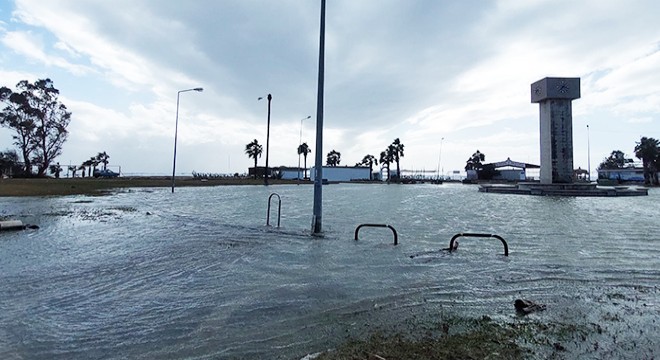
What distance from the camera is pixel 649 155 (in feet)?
209

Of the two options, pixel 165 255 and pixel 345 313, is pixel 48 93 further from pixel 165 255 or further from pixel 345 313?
pixel 345 313

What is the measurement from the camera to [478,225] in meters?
14.4

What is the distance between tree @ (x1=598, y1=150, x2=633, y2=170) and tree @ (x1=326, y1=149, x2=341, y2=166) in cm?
8003

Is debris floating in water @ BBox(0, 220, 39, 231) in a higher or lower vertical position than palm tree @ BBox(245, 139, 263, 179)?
lower

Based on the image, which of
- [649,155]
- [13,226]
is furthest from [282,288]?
[649,155]

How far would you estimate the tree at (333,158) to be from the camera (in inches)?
5349

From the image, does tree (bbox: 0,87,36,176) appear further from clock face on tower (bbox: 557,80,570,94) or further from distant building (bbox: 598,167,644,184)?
distant building (bbox: 598,167,644,184)

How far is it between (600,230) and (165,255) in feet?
45.4

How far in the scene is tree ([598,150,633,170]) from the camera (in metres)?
99.7

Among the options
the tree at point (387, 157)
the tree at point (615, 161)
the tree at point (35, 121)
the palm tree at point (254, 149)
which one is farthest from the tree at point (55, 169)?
the tree at point (615, 161)

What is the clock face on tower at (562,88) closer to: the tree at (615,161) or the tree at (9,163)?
the tree at (9,163)

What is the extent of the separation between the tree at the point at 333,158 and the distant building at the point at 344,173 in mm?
23205

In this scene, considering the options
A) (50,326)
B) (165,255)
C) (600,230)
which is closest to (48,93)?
(165,255)

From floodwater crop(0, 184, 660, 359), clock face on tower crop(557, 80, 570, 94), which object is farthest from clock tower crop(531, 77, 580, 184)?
floodwater crop(0, 184, 660, 359)
